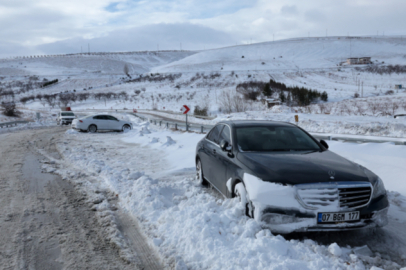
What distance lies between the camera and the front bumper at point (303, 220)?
13.5 feet

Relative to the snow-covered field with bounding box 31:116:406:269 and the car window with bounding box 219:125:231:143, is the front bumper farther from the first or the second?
the car window with bounding box 219:125:231:143

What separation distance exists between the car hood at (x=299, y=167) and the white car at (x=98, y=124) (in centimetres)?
1815

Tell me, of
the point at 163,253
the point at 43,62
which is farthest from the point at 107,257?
the point at 43,62

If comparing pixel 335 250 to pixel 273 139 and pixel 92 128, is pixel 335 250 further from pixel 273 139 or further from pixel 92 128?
pixel 92 128

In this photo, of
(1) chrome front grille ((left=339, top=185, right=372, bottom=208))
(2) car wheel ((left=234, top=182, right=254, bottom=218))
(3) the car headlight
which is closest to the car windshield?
(2) car wheel ((left=234, top=182, right=254, bottom=218))

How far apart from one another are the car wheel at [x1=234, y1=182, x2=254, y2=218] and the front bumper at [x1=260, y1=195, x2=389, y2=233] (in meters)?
0.32

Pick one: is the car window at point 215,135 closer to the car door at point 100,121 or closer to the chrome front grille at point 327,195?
the chrome front grille at point 327,195

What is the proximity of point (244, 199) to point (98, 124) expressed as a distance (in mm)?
18937

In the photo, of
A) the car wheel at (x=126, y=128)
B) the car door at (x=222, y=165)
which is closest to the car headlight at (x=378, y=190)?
the car door at (x=222, y=165)

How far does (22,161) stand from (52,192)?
4922 mm

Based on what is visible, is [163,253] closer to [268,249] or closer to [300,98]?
[268,249]

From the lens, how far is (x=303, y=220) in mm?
4125

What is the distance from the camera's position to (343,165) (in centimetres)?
474

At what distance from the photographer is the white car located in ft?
70.2
